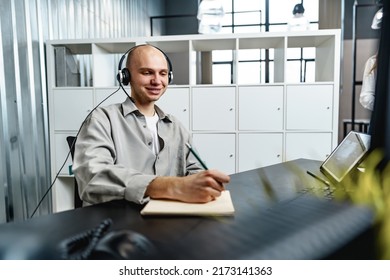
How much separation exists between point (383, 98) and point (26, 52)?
1857mm

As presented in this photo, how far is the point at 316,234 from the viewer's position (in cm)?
41

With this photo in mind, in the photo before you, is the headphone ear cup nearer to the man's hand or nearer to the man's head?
the man's head

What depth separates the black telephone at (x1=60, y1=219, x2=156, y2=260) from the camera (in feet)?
1.16

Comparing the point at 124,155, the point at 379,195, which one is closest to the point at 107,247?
the point at 379,195

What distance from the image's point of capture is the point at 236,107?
1944 mm

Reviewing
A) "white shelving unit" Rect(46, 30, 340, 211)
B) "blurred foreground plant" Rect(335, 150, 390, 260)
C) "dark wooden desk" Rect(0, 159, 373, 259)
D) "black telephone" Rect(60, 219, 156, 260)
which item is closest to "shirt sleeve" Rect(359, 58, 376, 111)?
"blurred foreground plant" Rect(335, 150, 390, 260)

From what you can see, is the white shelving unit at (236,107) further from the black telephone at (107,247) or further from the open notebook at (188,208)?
the black telephone at (107,247)

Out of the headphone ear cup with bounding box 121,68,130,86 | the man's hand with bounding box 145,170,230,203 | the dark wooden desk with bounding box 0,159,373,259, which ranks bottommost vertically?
the dark wooden desk with bounding box 0,159,373,259

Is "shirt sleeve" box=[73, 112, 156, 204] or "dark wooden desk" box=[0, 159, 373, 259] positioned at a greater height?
"shirt sleeve" box=[73, 112, 156, 204]

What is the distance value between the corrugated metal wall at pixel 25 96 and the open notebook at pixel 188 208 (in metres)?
1.31

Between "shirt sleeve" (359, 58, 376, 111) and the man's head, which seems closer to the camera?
"shirt sleeve" (359, 58, 376, 111)

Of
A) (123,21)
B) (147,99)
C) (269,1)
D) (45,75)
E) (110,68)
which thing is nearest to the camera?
(147,99)
